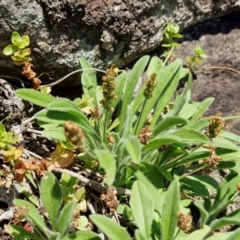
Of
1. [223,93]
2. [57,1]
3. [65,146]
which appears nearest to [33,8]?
[57,1]

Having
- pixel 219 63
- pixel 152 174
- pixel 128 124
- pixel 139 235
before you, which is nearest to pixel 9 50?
pixel 128 124

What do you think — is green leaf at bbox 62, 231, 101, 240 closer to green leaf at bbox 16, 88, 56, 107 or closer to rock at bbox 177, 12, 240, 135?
green leaf at bbox 16, 88, 56, 107

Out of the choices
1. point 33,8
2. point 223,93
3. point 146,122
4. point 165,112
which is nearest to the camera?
point 33,8

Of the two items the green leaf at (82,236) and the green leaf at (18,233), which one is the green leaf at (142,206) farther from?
the green leaf at (18,233)

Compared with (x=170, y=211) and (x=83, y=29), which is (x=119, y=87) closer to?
(x=83, y=29)

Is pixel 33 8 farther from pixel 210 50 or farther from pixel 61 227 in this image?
pixel 210 50

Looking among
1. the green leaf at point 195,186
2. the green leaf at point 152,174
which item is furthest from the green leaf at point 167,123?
the green leaf at point 195,186
